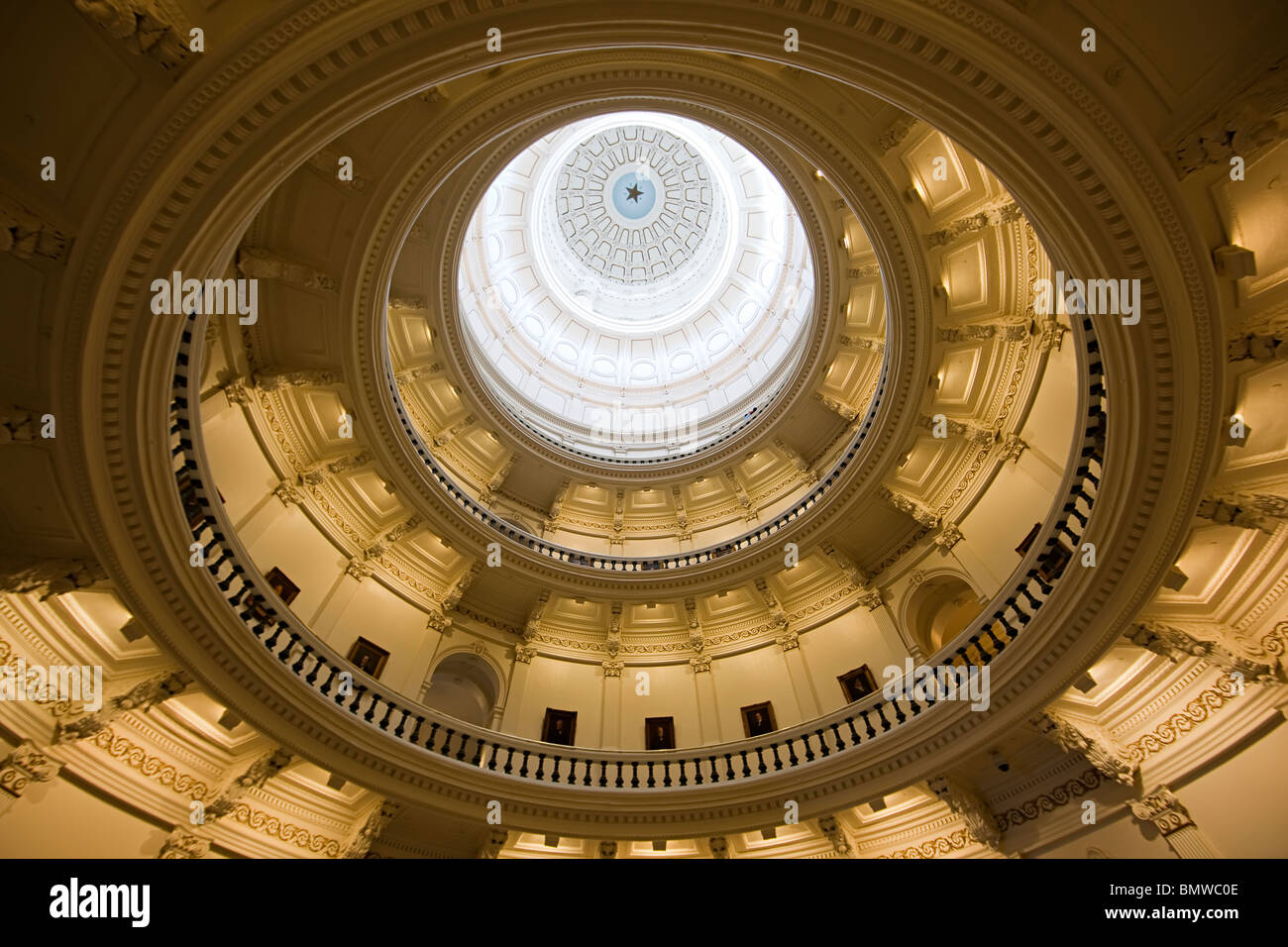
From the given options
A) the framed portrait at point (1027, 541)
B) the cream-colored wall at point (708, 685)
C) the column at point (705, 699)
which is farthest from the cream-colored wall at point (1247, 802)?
the column at point (705, 699)

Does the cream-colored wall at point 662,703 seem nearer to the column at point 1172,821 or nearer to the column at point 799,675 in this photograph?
the column at point 799,675

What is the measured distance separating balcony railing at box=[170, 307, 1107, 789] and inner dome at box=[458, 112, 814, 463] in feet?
39.4

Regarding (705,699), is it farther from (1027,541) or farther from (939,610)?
(1027,541)

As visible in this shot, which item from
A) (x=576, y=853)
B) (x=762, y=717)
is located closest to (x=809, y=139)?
(x=762, y=717)

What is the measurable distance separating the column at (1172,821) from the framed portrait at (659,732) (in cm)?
966

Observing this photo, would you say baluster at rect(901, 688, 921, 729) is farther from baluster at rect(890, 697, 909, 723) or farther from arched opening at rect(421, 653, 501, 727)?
arched opening at rect(421, 653, 501, 727)

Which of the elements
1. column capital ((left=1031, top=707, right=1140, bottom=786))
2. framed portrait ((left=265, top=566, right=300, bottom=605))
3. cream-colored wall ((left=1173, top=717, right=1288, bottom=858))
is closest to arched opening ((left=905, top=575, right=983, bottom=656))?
column capital ((left=1031, top=707, right=1140, bottom=786))

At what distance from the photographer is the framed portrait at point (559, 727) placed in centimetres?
1617

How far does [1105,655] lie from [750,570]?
8838 millimetres

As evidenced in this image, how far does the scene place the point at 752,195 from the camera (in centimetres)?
2723

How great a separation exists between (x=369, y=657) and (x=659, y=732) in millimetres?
7571

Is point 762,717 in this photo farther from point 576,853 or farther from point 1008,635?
point 1008,635

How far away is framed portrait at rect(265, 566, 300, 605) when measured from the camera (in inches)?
541
